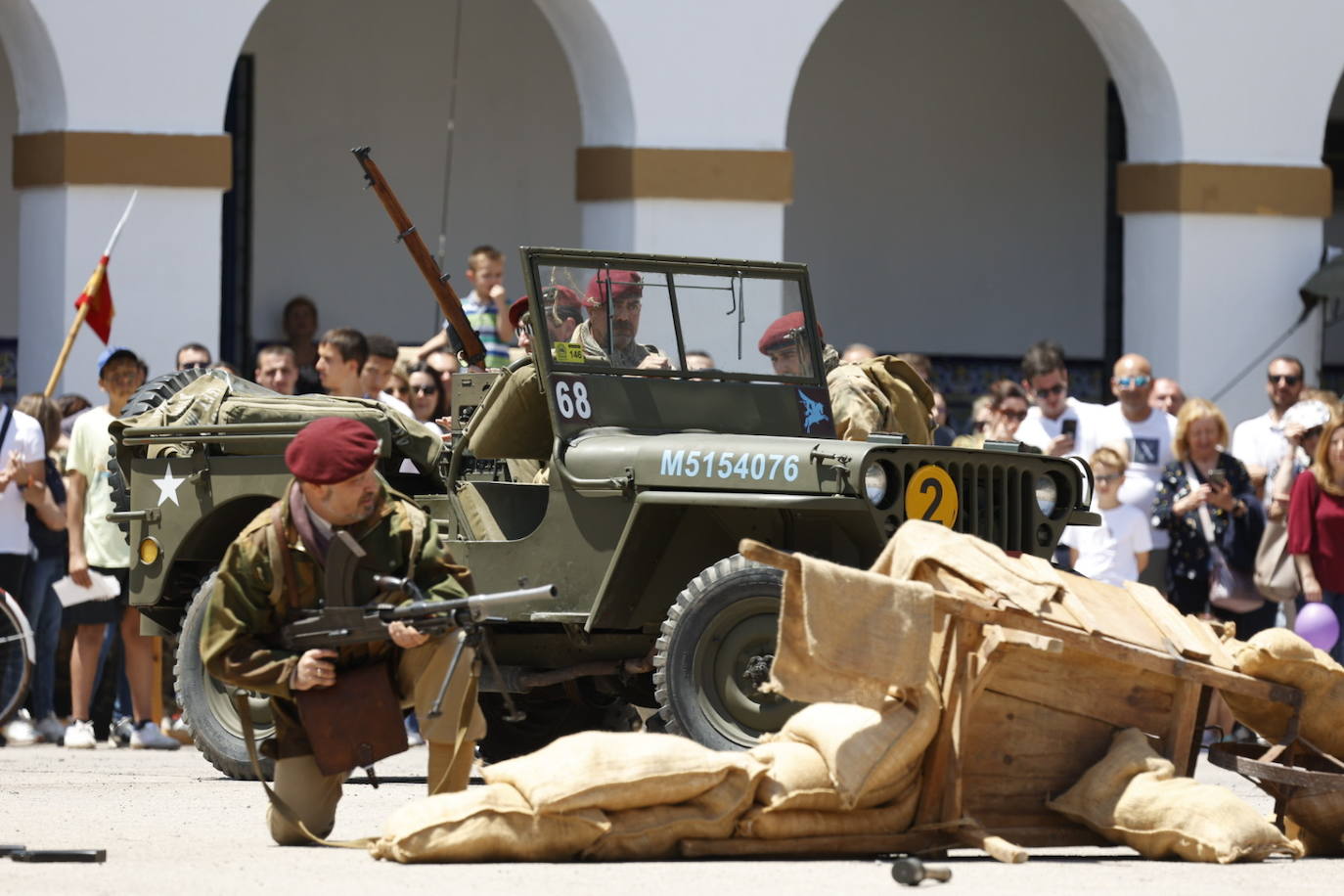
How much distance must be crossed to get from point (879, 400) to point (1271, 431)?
12.0 feet

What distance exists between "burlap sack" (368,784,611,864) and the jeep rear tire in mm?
3200

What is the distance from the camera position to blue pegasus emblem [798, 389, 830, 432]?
33.7 feet

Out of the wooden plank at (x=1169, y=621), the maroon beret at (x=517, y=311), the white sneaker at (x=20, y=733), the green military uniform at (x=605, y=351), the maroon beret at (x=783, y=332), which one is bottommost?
the white sneaker at (x=20, y=733)

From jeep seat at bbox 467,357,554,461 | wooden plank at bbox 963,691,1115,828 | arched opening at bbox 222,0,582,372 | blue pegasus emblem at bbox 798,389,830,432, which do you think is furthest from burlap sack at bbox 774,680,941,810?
arched opening at bbox 222,0,582,372

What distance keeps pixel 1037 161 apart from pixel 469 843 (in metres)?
13.1

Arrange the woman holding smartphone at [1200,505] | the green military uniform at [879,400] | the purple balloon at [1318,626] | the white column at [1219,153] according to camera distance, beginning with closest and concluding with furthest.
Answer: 1. the green military uniform at [879,400]
2. the purple balloon at [1318,626]
3. the woman holding smartphone at [1200,505]
4. the white column at [1219,153]

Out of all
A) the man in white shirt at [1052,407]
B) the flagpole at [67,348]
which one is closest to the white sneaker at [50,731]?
the flagpole at [67,348]

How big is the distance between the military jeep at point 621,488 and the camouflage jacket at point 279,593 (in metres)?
1.73

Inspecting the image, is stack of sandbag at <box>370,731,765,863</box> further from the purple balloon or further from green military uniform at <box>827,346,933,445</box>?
the purple balloon

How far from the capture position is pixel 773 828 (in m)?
7.31

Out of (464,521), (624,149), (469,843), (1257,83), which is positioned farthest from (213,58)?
(469,843)

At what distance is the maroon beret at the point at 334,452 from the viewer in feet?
23.7

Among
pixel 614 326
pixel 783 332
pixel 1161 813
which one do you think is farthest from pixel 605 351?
pixel 1161 813

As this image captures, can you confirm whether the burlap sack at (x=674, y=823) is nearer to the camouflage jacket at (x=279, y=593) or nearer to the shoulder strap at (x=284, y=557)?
the camouflage jacket at (x=279, y=593)
